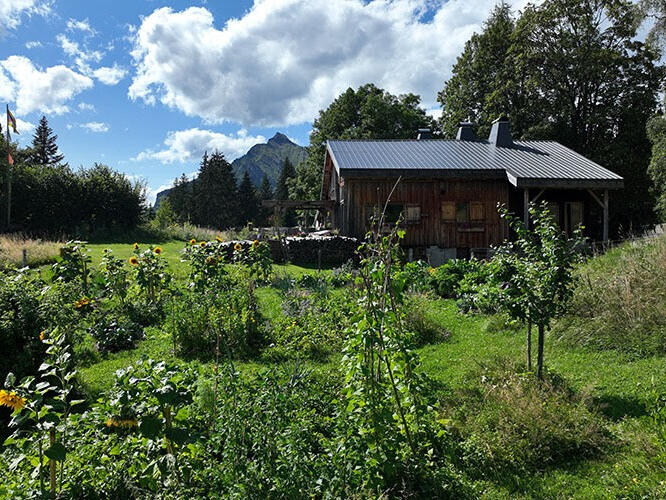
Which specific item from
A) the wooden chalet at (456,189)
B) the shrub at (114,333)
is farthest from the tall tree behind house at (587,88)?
the shrub at (114,333)

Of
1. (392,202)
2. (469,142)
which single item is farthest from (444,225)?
(469,142)

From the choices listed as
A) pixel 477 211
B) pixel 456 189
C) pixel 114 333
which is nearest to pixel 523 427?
pixel 114 333

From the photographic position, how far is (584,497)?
10.3 feet

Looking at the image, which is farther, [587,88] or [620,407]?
[587,88]

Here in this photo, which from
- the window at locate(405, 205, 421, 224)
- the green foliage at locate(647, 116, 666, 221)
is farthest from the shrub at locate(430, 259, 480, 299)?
the green foliage at locate(647, 116, 666, 221)

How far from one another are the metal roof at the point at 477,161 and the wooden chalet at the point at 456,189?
0.04m

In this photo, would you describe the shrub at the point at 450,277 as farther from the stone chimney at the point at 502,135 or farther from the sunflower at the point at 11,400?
the stone chimney at the point at 502,135

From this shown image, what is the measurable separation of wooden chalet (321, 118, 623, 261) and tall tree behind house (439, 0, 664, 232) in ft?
24.2

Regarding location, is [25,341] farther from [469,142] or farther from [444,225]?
[469,142]

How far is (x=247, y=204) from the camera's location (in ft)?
163

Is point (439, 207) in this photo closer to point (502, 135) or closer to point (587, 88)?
A: point (502, 135)

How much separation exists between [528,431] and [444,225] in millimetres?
14226

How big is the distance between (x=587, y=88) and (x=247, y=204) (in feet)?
111

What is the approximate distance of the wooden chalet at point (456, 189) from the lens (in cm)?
1630
